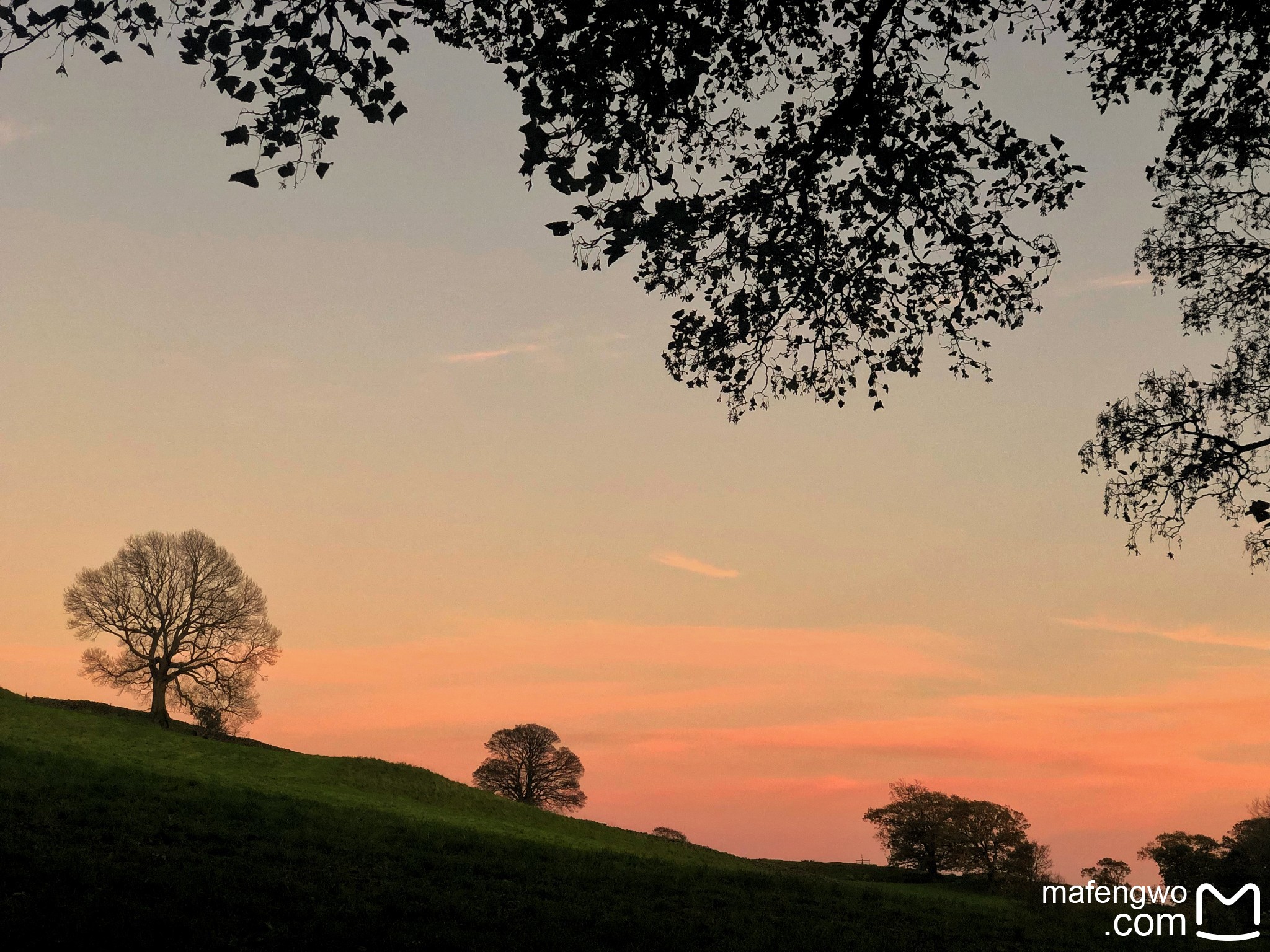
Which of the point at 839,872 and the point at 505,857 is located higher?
the point at 505,857

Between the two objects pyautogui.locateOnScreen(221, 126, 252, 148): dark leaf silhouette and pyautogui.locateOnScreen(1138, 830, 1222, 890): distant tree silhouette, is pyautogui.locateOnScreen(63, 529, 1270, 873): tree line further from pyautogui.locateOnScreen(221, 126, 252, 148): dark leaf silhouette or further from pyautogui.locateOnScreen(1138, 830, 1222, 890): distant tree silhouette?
pyautogui.locateOnScreen(221, 126, 252, 148): dark leaf silhouette

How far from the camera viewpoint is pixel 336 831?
23328 mm

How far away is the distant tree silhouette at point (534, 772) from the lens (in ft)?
242

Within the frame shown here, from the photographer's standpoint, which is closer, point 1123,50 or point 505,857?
point 1123,50

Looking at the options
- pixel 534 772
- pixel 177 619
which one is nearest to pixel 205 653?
pixel 177 619

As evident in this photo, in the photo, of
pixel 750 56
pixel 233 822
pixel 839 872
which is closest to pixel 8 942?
pixel 233 822

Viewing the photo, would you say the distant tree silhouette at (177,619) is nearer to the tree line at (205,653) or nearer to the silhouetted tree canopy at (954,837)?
the tree line at (205,653)

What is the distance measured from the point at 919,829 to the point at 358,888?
58137 millimetres

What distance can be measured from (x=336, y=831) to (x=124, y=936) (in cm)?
1180

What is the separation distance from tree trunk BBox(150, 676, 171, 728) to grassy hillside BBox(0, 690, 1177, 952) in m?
19.9

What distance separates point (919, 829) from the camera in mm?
65750

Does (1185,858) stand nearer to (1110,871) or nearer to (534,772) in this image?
(1110,871)

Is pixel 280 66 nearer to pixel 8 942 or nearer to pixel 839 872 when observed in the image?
pixel 8 942

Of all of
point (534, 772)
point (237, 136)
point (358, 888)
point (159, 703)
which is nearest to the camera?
point (237, 136)
